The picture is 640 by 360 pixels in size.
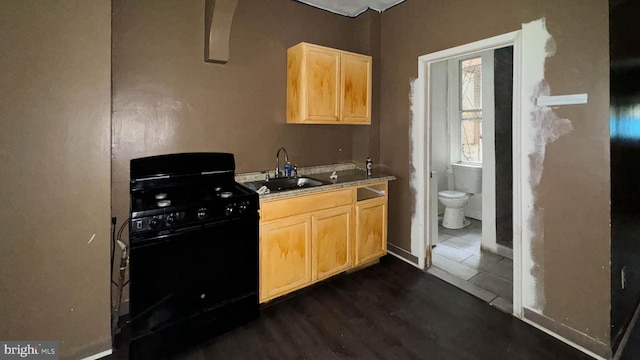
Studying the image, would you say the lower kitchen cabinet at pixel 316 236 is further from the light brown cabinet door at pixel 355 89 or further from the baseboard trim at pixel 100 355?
the baseboard trim at pixel 100 355

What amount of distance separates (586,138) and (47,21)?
10.5ft

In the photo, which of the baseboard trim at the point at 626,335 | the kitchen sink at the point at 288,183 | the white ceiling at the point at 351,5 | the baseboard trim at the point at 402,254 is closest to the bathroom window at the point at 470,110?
the white ceiling at the point at 351,5

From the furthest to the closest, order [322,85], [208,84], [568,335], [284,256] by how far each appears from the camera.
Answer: [322,85]
[208,84]
[284,256]
[568,335]

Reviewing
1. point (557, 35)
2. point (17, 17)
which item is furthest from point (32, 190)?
point (557, 35)

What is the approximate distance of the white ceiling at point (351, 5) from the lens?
10.1 ft

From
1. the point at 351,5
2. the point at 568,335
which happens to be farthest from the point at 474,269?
the point at 351,5

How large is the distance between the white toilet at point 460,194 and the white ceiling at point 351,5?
2.51 metres

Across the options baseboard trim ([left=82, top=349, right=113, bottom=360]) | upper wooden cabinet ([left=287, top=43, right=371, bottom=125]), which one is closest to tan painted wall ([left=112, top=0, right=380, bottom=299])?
upper wooden cabinet ([left=287, top=43, right=371, bottom=125])

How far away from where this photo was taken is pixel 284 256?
2373 millimetres

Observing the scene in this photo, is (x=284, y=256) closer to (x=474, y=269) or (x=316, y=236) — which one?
(x=316, y=236)

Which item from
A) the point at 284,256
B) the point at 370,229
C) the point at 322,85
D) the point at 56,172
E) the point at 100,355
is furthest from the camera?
the point at 370,229

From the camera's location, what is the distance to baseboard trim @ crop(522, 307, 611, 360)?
5.95 feet

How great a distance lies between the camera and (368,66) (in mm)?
3117

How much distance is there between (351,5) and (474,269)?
3.02 m
